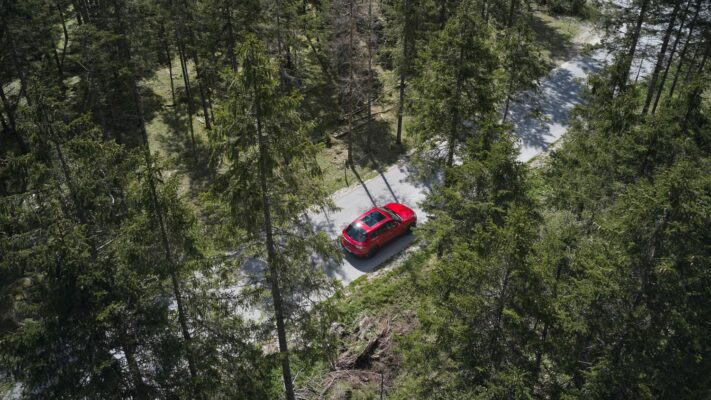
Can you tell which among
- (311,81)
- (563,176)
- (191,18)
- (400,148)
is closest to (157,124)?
(191,18)

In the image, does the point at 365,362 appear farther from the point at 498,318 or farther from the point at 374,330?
the point at 498,318

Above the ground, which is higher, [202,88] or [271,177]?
[271,177]

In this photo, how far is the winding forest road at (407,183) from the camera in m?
21.7

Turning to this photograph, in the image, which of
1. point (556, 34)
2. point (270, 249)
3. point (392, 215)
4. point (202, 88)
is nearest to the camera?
point (270, 249)

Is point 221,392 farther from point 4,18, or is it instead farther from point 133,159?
point 4,18

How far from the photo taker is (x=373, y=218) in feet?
71.7

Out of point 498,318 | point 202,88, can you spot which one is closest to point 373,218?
point 498,318

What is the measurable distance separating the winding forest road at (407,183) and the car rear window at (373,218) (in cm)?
143

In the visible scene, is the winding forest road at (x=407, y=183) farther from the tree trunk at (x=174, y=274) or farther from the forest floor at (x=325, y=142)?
the tree trunk at (x=174, y=274)

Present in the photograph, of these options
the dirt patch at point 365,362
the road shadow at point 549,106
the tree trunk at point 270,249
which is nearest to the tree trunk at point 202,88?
the dirt patch at point 365,362

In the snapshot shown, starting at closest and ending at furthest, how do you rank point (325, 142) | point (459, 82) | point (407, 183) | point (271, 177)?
point (271, 177) → point (459, 82) → point (407, 183) → point (325, 142)

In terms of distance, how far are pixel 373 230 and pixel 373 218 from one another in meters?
0.75

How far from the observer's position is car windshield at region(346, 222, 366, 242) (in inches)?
834

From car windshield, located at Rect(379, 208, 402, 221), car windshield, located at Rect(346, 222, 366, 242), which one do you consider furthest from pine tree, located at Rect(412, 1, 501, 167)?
car windshield, located at Rect(346, 222, 366, 242)
